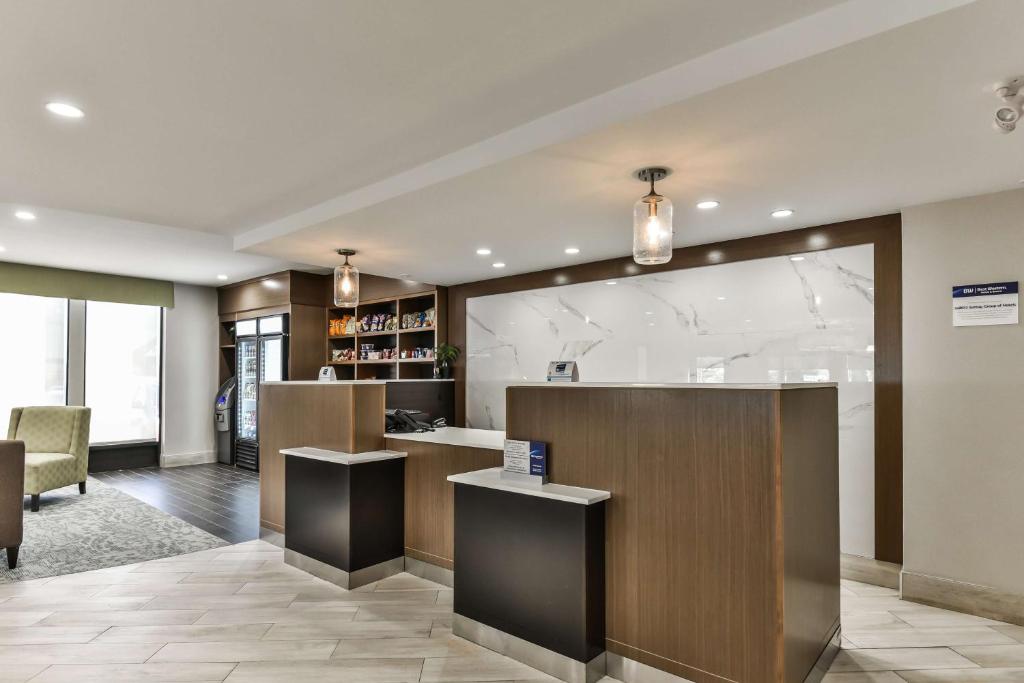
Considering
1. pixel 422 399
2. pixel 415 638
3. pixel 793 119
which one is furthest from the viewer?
pixel 422 399

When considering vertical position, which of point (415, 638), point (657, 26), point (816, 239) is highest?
point (657, 26)

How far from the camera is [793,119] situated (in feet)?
7.80

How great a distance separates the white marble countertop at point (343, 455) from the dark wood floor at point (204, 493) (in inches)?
48.8

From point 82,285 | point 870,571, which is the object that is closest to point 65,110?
point 870,571

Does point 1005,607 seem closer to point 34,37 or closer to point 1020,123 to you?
point 1020,123

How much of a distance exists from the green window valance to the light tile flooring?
4.68 meters

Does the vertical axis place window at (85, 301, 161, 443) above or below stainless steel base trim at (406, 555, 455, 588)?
above

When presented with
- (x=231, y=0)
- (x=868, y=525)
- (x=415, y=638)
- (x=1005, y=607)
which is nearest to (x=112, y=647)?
(x=415, y=638)

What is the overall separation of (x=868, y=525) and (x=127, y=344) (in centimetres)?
883

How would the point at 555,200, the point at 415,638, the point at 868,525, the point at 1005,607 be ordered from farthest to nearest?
the point at 868,525 < the point at 555,200 < the point at 1005,607 < the point at 415,638

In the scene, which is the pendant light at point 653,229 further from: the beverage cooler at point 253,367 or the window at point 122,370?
the window at point 122,370

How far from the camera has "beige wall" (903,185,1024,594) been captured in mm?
3223

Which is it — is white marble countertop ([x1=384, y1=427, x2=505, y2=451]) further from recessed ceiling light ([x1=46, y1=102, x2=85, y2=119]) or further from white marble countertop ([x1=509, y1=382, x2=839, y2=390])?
recessed ceiling light ([x1=46, y1=102, x2=85, y2=119])

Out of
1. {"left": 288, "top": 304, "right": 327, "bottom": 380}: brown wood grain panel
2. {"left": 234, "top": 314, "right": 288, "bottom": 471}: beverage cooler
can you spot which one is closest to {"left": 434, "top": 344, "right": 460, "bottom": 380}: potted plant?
{"left": 288, "top": 304, "right": 327, "bottom": 380}: brown wood grain panel
